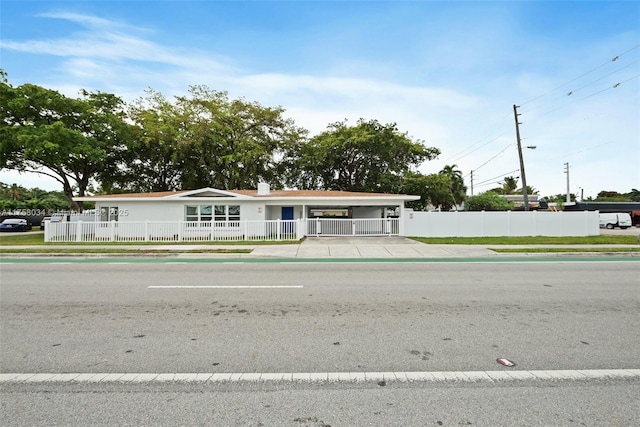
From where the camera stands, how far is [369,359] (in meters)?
3.73

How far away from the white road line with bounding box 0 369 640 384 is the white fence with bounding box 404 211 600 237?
60.5 ft

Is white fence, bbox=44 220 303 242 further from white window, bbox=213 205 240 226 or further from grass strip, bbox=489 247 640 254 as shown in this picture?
grass strip, bbox=489 247 640 254

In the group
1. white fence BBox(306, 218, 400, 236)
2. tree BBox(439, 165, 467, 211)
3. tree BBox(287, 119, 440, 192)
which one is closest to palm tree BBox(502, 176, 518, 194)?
tree BBox(439, 165, 467, 211)

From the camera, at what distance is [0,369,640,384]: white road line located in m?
3.27

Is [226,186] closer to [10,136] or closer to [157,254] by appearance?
[10,136]

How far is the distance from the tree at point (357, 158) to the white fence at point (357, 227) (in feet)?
47.5

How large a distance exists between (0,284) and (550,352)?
1022 centimetres

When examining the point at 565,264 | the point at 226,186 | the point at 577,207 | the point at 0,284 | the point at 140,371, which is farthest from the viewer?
the point at 577,207

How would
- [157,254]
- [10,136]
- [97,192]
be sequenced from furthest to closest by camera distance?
1. [97,192]
2. [10,136]
3. [157,254]

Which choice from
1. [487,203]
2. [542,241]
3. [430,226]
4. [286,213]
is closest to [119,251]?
[286,213]

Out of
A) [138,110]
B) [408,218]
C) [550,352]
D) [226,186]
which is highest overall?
[138,110]

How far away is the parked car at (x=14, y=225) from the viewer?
2830cm

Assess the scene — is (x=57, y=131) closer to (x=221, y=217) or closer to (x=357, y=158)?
(x=221, y=217)

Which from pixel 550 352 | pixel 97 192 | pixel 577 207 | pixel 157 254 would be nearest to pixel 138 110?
pixel 97 192
